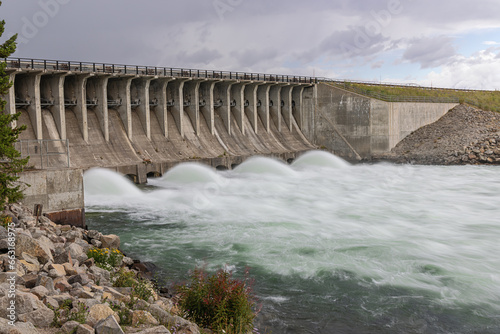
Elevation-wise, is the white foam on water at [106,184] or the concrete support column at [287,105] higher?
the concrete support column at [287,105]

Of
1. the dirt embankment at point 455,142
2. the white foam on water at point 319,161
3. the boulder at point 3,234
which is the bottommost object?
the boulder at point 3,234

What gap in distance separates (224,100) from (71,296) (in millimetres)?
38858

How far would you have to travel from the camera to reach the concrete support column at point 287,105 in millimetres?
52478

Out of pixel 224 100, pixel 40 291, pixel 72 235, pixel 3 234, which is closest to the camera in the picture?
pixel 40 291

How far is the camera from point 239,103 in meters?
47.2

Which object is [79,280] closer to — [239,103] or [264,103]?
[239,103]

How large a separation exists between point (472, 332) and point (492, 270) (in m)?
4.87

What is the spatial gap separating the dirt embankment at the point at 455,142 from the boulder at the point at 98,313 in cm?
4334

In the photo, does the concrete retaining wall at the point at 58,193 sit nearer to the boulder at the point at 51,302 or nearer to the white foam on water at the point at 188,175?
the boulder at the point at 51,302

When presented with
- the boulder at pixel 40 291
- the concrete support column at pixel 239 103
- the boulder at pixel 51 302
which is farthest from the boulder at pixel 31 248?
the concrete support column at pixel 239 103

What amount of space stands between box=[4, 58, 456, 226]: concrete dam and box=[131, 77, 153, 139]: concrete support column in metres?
0.08

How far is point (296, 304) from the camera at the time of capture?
11672 mm

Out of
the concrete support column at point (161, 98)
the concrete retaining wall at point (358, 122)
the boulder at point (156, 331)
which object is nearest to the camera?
the boulder at point (156, 331)

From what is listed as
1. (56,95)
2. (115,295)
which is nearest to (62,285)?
(115,295)
